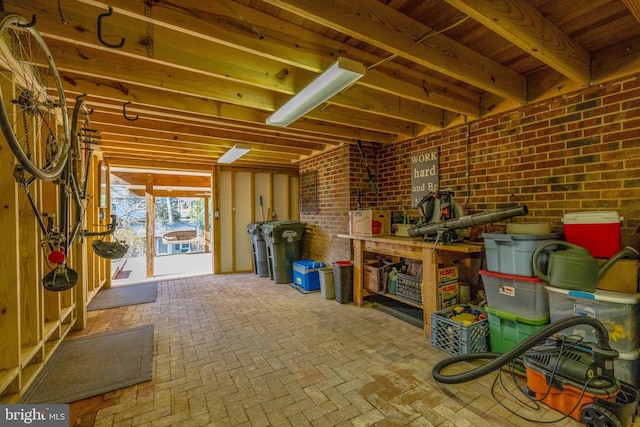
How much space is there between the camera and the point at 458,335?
2451mm

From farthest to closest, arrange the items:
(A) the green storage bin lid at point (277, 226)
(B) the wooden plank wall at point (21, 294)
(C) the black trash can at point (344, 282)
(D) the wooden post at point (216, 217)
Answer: (D) the wooden post at point (216, 217), (A) the green storage bin lid at point (277, 226), (C) the black trash can at point (344, 282), (B) the wooden plank wall at point (21, 294)

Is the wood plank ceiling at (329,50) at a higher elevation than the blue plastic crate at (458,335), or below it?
higher

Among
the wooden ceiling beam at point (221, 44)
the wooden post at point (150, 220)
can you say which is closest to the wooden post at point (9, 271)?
the wooden ceiling beam at point (221, 44)

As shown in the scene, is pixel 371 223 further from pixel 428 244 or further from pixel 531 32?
pixel 531 32

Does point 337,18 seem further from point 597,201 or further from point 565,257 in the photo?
point 597,201

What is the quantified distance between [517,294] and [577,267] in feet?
1.47

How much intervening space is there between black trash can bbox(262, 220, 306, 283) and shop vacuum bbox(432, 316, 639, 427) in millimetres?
3586

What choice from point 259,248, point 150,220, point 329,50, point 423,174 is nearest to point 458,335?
point 423,174

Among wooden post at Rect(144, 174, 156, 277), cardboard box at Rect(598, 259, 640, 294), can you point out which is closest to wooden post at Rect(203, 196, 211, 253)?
wooden post at Rect(144, 174, 156, 277)

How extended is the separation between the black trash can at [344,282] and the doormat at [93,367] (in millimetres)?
2286

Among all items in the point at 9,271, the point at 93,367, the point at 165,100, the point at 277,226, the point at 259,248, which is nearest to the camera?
the point at 9,271

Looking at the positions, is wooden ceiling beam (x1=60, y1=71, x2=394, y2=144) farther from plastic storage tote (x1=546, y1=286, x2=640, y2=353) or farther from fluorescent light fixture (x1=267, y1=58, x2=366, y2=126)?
plastic storage tote (x1=546, y1=286, x2=640, y2=353)

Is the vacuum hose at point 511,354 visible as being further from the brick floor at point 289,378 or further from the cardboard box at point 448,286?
the cardboard box at point 448,286

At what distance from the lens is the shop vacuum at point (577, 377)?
5.12 feet
